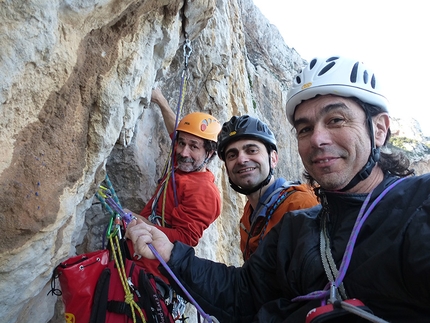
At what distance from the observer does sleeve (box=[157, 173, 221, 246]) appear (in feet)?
10.0

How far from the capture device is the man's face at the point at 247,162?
113 inches

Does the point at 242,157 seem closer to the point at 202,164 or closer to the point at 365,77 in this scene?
the point at 202,164

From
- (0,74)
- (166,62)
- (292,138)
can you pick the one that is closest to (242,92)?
(166,62)

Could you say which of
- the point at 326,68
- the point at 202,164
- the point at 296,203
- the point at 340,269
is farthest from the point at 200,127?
the point at 340,269

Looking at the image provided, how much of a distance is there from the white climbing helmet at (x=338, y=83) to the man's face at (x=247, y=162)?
0.92 meters

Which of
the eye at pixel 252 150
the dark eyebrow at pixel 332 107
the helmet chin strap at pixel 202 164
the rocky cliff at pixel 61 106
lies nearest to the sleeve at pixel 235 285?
the dark eyebrow at pixel 332 107

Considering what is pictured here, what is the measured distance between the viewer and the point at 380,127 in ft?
5.91

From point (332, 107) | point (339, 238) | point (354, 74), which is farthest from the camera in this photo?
point (354, 74)

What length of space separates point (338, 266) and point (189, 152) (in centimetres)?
252

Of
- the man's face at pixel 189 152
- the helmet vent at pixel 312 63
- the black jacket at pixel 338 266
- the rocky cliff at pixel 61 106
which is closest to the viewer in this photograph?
the black jacket at pixel 338 266

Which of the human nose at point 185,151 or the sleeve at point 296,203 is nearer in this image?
the sleeve at point 296,203

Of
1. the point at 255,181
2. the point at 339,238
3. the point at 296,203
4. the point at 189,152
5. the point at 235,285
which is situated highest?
the point at 189,152

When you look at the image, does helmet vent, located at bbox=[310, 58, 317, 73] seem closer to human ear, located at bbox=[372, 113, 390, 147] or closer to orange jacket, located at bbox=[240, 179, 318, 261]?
human ear, located at bbox=[372, 113, 390, 147]

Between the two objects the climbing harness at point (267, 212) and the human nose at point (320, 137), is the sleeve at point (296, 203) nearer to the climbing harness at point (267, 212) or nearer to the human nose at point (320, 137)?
the climbing harness at point (267, 212)
